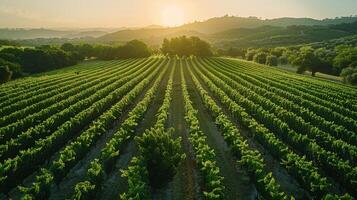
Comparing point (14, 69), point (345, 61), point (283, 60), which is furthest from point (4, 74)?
point (283, 60)

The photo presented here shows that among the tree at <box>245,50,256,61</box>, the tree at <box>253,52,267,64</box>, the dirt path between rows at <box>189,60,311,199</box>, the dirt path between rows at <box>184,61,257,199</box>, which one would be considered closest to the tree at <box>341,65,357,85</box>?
the tree at <box>253,52,267,64</box>

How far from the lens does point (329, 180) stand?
2108 centimetres

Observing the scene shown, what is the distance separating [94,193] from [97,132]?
33.1 feet

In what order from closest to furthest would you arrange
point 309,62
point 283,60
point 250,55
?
1. point 309,62
2. point 283,60
3. point 250,55

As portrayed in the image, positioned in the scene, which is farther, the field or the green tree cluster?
the green tree cluster

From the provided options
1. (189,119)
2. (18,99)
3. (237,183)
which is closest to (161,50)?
(18,99)

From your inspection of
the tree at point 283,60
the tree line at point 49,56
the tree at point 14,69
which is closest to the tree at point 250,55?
the tree at point 283,60

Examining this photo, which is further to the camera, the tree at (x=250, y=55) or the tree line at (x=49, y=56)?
the tree at (x=250, y=55)

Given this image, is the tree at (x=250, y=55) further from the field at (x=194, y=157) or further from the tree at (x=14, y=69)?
the field at (x=194, y=157)

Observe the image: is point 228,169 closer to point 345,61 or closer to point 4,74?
point 4,74

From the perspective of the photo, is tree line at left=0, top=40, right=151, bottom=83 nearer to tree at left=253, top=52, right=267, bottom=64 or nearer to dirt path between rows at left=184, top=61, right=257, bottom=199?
tree at left=253, top=52, right=267, bottom=64

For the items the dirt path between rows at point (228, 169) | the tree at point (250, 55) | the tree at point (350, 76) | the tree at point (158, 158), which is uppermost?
the tree at point (158, 158)

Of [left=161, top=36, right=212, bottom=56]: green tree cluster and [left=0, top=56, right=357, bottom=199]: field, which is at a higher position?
[left=0, top=56, right=357, bottom=199]: field

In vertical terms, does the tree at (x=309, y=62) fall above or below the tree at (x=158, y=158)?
below
